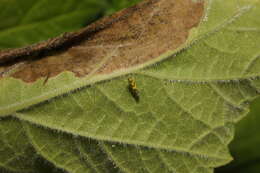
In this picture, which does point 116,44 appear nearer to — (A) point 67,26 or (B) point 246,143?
(A) point 67,26

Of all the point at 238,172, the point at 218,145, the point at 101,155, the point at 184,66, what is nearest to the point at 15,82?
the point at 101,155

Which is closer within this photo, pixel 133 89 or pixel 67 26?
pixel 133 89

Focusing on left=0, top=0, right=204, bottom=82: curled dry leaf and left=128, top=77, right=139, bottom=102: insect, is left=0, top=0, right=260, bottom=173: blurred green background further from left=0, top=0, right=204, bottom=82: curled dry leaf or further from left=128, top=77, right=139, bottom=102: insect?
left=128, top=77, right=139, bottom=102: insect

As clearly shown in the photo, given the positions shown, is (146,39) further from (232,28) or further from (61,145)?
(61,145)

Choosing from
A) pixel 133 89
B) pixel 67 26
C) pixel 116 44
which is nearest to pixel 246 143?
pixel 133 89

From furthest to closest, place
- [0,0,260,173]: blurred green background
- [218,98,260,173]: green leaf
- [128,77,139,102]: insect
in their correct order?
1. [218,98,260,173]: green leaf
2. [0,0,260,173]: blurred green background
3. [128,77,139,102]: insect

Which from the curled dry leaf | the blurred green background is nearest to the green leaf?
the blurred green background

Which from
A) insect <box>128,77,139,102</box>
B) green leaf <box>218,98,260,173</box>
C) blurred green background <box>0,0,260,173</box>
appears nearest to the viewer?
insect <box>128,77,139,102</box>

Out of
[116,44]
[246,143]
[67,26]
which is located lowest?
[246,143]
